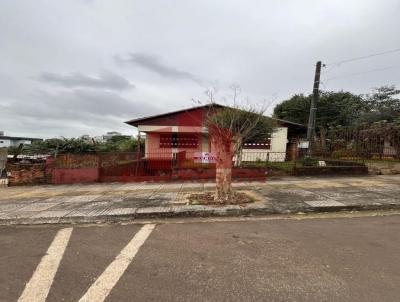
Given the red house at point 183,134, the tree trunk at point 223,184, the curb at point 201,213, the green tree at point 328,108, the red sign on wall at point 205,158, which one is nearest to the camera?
the curb at point 201,213

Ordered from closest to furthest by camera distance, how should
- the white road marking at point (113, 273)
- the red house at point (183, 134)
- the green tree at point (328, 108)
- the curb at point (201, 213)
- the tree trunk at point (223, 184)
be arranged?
1. the white road marking at point (113, 273)
2. the curb at point (201, 213)
3. the tree trunk at point (223, 184)
4. the red house at point (183, 134)
5. the green tree at point (328, 108)

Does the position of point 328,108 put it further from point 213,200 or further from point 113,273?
point 113,273

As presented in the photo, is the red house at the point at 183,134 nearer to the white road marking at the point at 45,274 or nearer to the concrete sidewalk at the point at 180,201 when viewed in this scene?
the concrete sidewalk at the point at 180,201

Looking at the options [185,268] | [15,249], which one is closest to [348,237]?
[185,268]

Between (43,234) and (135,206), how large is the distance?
231 centimetres

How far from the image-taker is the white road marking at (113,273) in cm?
315

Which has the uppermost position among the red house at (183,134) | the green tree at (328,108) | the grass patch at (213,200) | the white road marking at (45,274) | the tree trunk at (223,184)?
the green tree at (328,108)

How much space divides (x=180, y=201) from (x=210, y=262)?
4056 millimetres

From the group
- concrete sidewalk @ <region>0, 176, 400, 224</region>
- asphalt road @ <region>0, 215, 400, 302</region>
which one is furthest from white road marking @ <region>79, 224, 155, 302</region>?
concrete sidewalk @ <region>0, 176, 400, 224</region>

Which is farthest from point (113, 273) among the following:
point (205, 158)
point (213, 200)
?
point (205, 158)

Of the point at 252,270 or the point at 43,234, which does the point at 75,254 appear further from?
the point at 252,270

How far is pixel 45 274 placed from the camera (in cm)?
374

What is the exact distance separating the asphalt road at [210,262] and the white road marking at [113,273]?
1 centimetres

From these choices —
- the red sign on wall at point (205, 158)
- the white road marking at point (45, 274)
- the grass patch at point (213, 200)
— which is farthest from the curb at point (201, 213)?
the red sign on wall at point (205, 158)
